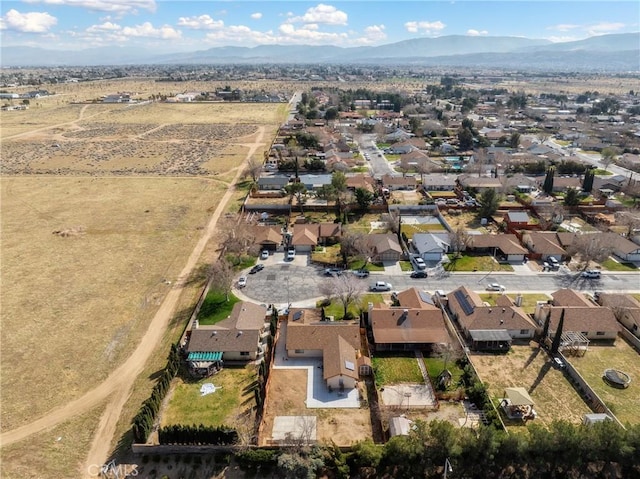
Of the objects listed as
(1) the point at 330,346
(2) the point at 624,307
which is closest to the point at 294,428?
(1) the point at 330,346

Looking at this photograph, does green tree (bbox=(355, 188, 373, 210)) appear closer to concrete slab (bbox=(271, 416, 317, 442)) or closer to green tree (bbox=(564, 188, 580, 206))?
green tree (bbox=(564, 188, 580, 206))

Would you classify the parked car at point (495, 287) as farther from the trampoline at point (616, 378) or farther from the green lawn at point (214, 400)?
the green lawn at point (214, 400)

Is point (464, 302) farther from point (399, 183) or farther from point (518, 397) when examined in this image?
point (399, 183)

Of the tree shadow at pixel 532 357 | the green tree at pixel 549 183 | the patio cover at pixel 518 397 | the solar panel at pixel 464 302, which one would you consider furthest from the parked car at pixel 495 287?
the green tree at pixel 549 183

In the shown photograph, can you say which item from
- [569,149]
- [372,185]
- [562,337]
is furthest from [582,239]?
[569,149]

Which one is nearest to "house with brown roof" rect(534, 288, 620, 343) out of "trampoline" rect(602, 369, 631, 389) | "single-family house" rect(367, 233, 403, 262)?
"trampoline" rect(602, 369, 631, 389)
